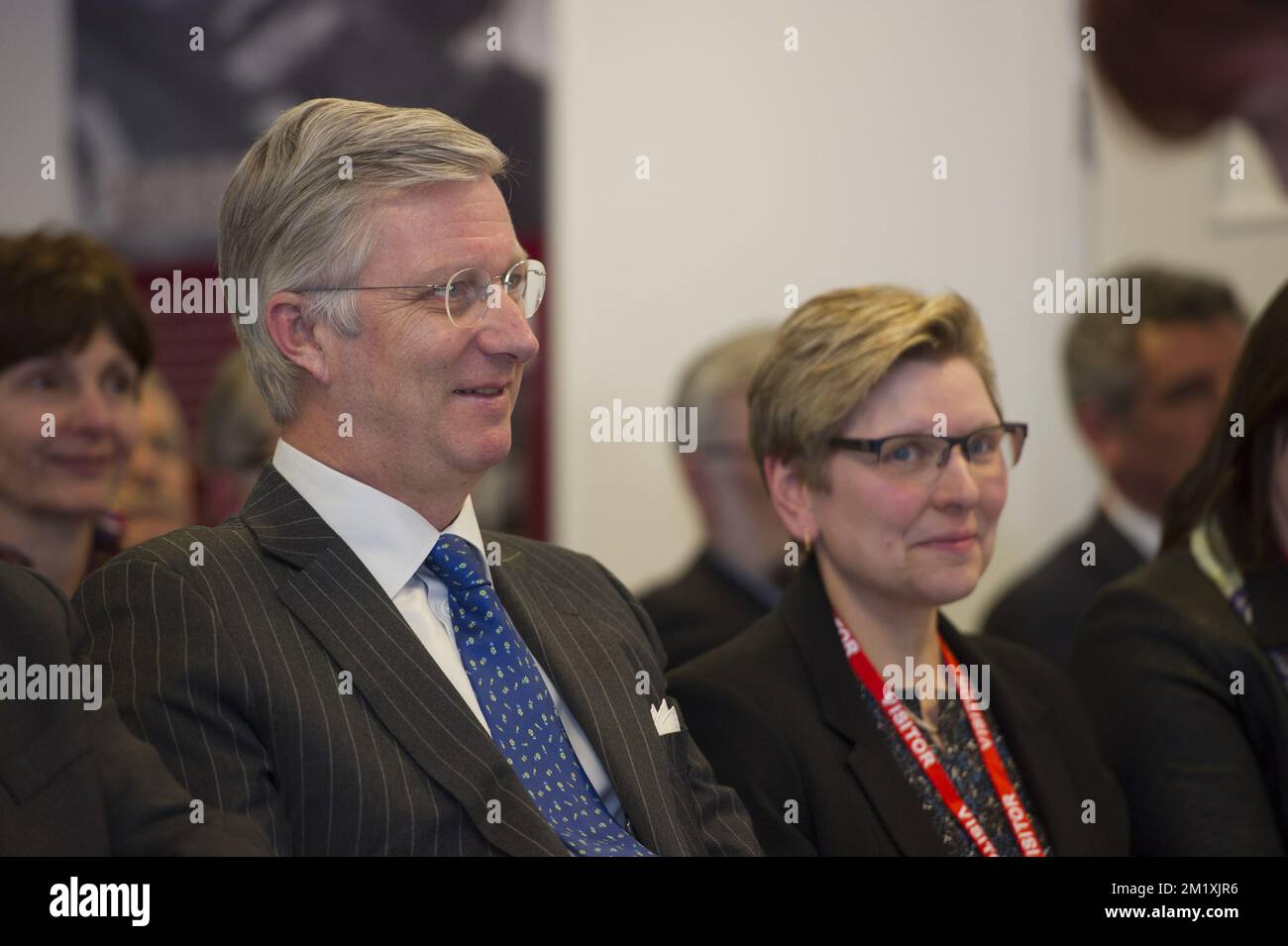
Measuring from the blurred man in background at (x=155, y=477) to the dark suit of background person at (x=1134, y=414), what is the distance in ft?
7.21

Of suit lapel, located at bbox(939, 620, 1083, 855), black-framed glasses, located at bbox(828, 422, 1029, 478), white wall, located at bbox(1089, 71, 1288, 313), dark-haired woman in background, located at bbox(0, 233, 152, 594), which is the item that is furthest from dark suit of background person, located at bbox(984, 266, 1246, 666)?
dark-haired woman in background, located at bbox(0, 233, 152, 594)

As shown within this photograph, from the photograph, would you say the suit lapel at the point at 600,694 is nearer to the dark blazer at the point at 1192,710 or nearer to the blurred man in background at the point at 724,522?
the dark blazer at the point at 1192,710

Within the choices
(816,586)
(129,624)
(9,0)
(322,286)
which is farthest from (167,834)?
(9,0)

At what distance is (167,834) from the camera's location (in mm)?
1595

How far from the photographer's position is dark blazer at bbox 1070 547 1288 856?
2430 millimetres

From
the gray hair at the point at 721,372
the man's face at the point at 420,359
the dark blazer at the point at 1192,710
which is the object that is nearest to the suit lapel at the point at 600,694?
the man's face at the point at 420,359

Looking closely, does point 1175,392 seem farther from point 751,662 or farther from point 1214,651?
point 751,662

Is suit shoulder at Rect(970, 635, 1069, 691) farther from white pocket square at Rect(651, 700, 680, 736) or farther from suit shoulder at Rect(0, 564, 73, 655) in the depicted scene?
suit shoulder at Rect(0, 564, 73, 655)

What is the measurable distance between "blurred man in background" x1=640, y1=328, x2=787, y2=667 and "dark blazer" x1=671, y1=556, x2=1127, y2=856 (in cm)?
109

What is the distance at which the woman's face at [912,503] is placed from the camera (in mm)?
2416

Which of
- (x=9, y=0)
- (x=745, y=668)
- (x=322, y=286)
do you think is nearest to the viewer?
(x=322, y=286)
